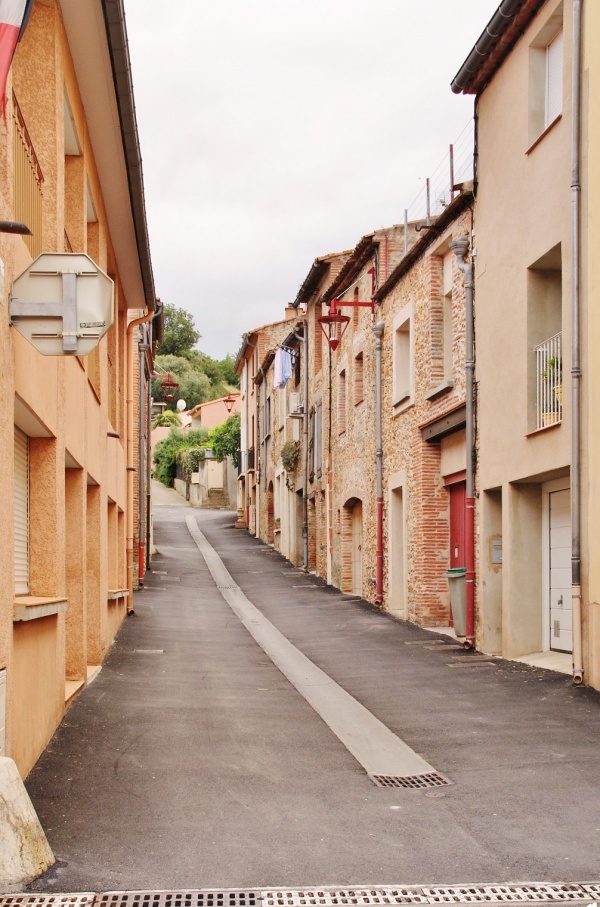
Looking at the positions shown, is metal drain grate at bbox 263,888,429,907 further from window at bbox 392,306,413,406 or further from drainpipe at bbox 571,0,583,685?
window at bbox 392,306,413,406

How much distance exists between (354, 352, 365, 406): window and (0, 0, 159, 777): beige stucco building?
34.0ft

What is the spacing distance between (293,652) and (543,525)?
3.94m

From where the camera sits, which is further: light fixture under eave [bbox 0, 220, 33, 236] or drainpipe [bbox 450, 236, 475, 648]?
drainpipe [bbox 450, 236, 475, 648]

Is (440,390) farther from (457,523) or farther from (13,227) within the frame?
(13,227)

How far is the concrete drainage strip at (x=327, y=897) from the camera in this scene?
4742 mm

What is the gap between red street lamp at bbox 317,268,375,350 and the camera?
21.9 m

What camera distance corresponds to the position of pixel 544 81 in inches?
489

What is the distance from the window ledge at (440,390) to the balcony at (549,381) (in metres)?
3.53

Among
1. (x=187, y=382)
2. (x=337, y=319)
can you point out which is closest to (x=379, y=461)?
(x=337, y=319)

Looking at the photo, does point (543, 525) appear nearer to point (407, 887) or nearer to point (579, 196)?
point (579, 196)

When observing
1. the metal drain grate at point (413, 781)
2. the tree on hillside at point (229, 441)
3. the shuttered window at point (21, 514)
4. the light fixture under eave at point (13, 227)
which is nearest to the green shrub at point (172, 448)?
the tree on hillside at point (229, 441)

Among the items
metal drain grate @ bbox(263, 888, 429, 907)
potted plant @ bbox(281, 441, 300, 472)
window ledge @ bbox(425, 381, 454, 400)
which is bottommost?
metal drain grate @ bbox(263, 888, 429, 907)

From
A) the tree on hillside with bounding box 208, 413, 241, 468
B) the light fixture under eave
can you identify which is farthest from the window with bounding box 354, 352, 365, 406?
the tree on hillside with bounding box 208, 413, 241, 468

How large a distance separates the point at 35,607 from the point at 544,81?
9.06 metres
